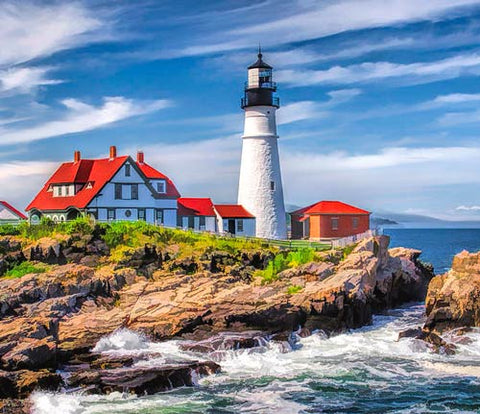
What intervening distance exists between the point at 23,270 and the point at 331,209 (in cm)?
2331

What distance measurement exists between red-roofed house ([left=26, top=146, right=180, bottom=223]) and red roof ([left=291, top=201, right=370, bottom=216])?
9853 mm

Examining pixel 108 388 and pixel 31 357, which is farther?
pixel 31 357

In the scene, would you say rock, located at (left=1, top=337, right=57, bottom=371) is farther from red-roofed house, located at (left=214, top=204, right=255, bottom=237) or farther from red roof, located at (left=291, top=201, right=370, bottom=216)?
red roof, located at (left=291, top=201, right=370, bottom=216)

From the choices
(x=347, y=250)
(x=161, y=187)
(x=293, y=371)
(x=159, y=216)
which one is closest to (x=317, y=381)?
(x=293, y=371)

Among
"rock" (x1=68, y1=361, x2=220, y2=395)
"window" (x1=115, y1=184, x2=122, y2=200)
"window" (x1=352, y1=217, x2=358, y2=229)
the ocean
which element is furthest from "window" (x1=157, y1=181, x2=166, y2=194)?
"rock" (x1=68, y1=361, x2=220, y2=395)

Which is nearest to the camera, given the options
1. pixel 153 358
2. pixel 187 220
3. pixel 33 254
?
pixel 153 358

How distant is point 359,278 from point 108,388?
14.9 meters

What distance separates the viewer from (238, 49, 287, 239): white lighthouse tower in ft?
157

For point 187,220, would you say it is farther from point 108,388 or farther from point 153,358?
point 108,388

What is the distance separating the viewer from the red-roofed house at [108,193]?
4528 cm

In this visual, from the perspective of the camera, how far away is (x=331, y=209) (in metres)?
50.2

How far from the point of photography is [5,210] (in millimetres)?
52469

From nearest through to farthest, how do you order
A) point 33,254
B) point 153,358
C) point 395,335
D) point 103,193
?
point 153,358 → point 395,335 → point 33,254 → point 103,193

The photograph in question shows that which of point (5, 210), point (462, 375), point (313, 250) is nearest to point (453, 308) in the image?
point (462, 375)
